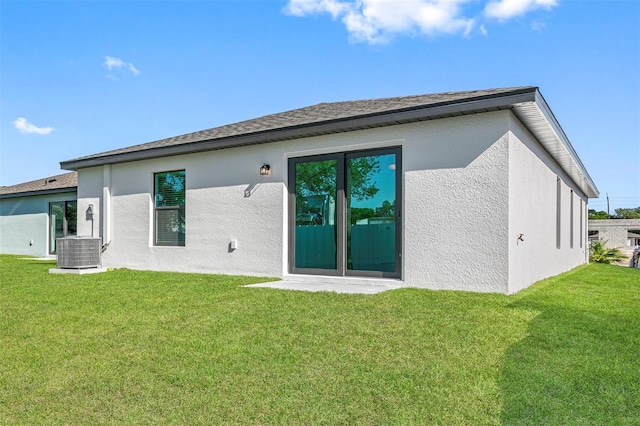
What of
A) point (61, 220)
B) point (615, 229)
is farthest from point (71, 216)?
point (615, 229)

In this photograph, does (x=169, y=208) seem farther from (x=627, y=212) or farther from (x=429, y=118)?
(x=627, y=212)

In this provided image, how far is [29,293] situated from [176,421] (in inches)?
206

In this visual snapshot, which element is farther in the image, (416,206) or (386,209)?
(386,209)

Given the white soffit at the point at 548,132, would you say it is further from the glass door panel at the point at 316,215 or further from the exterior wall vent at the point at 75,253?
the exterior wall vent at the point at 75,253

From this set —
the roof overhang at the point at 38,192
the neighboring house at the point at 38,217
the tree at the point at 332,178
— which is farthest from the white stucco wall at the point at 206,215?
the neighboring house at the point at 38,217

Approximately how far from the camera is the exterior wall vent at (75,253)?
28.8 feet

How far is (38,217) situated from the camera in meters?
15.4

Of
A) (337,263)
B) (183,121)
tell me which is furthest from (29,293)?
(183,121)

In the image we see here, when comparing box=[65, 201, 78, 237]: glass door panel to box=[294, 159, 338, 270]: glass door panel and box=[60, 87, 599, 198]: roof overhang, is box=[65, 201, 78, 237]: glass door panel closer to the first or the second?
box=[60, 87, 599, 198]: roof overhang

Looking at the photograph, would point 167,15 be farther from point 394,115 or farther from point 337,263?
point 337,263

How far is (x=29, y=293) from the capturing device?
6.12 metres

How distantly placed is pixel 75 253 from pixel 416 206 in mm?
7252

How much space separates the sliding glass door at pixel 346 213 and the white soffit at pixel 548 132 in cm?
196

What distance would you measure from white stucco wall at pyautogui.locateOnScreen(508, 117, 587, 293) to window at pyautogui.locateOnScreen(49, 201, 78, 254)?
14016mm
